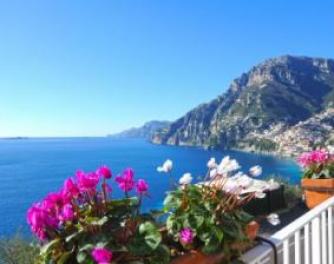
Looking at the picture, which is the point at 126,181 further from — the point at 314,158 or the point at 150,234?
the point at 314,158

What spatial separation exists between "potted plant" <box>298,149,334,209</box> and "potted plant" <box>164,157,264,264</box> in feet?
7.55

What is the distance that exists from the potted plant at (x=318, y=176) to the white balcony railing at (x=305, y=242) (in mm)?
1215

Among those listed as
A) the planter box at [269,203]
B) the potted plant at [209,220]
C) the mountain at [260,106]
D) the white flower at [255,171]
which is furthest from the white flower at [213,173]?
the mountain at [260,106]

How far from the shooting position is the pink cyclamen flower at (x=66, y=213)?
3.56ft

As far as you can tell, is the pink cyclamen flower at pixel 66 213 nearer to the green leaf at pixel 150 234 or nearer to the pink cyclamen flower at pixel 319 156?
the green leaf at pixel 150 234

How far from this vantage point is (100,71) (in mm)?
66000

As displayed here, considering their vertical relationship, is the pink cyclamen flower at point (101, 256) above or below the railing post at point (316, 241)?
above

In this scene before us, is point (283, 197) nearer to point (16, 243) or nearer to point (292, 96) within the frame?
point (16, 243)

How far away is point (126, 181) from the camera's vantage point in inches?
49.6

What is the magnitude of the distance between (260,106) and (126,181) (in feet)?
303

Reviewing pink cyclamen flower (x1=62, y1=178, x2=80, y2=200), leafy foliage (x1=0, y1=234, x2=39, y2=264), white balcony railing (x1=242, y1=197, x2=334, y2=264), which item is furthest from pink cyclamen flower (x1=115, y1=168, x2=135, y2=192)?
leafy foliage (x1=0, y1=234, x2=39, y2=264)

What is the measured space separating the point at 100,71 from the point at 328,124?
45473mm

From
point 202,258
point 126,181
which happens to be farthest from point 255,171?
point 126,181

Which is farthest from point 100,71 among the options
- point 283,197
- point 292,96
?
point 283,197
